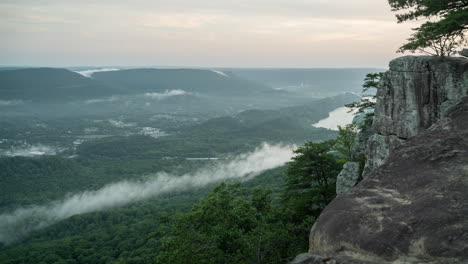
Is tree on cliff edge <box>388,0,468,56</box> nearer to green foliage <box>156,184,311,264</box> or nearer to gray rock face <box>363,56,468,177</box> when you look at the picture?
gray rock face <box>363,56,468,177</box>

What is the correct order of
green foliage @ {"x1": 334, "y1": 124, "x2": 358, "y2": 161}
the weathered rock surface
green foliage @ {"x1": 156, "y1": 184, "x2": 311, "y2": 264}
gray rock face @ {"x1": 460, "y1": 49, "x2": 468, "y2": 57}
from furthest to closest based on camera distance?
green foliage @ {"x1": 334, "y1": 124, "x2": 358, "y2": 161}, gray rock face @ {"x1": 460, "y1": 49, "x2": 468, "y2": 57}, green foliage @ {"x1": 156, "y1": 184, "x2": 311, "y2": 264}, the weathered rock surface

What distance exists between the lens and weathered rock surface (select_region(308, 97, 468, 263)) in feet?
32.3

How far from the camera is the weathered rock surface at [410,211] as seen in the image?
9.86m

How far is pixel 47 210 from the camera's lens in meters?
134

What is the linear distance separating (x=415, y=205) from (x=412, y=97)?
11918 mm

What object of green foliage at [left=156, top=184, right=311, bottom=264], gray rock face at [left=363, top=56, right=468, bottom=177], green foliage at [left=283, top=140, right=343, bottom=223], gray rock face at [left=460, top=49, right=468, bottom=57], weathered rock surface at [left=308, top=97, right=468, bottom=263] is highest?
gray rock face at [left=460, top=49, right=468, bottom=57]

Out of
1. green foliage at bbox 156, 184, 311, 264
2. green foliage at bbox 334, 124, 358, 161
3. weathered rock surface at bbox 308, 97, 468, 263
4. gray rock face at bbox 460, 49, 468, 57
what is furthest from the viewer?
green foliage at bbox 334, 124, 358, 161

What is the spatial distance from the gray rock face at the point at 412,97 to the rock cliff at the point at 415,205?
0.27ft

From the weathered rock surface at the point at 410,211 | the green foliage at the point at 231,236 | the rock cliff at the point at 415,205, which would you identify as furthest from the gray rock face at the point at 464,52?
the green foliage at the point at 231,236

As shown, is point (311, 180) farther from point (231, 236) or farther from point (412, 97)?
point (412, 97)

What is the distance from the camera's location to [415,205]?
11.5 meters

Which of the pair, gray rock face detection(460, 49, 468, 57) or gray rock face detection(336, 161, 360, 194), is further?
gray rock face detection(336, 161, 360, 194)

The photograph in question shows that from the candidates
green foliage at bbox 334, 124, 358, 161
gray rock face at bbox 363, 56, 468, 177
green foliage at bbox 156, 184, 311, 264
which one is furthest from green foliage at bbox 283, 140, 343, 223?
green foliage at bbox 334, 124, 358, 161

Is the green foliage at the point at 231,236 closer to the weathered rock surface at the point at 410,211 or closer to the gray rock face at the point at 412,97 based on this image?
the weathered rock surface at the point at 410,211
